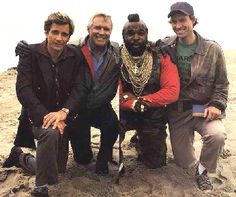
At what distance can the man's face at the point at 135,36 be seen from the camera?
13.0ft

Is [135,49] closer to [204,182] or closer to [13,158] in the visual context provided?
[204,182]

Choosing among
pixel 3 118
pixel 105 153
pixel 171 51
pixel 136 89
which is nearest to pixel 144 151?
pixel 105 153

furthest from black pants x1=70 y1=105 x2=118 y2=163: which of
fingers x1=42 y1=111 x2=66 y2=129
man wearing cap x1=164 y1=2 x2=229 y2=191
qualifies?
man wearing cap x1=164 y1=2 x2=229 y2=191

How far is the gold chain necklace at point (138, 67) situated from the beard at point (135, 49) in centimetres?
3

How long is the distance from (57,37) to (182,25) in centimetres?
128

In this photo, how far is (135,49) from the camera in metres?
4.04

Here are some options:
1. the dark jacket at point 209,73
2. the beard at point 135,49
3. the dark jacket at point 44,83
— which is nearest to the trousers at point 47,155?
the dark jacket at point 44,83

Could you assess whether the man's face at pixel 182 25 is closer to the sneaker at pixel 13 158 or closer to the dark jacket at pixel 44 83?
the dark jacket at pixel 44 83

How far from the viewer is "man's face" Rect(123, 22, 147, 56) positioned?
3.96 metres

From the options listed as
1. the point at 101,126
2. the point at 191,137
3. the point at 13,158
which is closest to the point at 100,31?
the point at 101,126

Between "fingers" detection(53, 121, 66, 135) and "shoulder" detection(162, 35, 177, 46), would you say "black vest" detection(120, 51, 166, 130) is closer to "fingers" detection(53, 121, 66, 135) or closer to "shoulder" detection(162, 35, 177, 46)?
"shoulder" detection(162, 35, 177, 46)

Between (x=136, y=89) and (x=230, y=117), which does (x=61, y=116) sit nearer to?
(x=136, y=89)

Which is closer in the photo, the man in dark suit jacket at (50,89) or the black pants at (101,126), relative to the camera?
the man in dark suit jacket at (50,89)

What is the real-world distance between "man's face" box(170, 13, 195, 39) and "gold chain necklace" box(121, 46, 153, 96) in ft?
1.23
